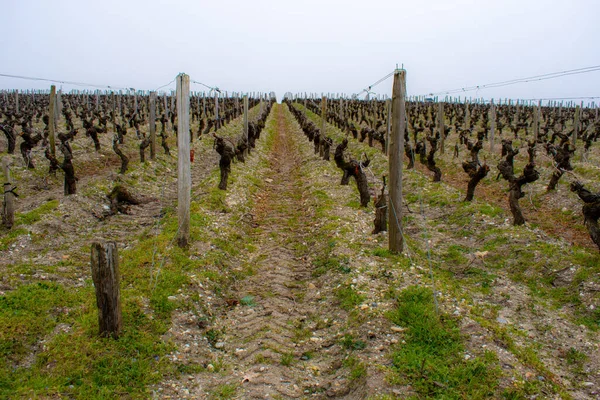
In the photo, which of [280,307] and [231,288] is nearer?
[280,307]

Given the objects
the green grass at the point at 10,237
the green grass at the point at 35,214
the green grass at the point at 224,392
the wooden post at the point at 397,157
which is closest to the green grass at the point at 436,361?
the green grass at the point at 224,392

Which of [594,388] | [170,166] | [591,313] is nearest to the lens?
[594,388]

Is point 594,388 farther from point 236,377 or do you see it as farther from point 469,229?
point 469,229

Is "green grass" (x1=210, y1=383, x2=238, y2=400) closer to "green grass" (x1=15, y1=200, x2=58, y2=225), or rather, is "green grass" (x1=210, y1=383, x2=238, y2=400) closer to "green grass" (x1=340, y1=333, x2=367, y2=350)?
"green grass" (x1=340, y1=333, x2=367, y2=350)

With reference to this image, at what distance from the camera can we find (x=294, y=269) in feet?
30.9

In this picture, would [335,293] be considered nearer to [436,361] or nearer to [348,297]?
[348,297]

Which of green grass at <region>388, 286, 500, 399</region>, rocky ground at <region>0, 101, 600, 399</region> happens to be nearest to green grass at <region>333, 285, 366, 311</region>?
rocky ground at <region>0, 101, 600, 399</region>

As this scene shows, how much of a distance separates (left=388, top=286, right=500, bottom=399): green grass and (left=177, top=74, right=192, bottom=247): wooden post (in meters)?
4.84

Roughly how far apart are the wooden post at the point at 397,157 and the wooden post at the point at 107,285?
5.38 m

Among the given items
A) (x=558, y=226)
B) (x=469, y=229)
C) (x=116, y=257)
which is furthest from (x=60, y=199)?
(x=558, y=226)

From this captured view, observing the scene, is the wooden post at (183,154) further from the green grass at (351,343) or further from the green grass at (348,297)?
the green grass at (351,343)

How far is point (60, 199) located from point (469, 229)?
1145cm

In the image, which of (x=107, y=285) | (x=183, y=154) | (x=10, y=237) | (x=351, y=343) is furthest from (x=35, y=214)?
(x=351, y=343)

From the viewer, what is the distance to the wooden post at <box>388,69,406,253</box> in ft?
27.5
